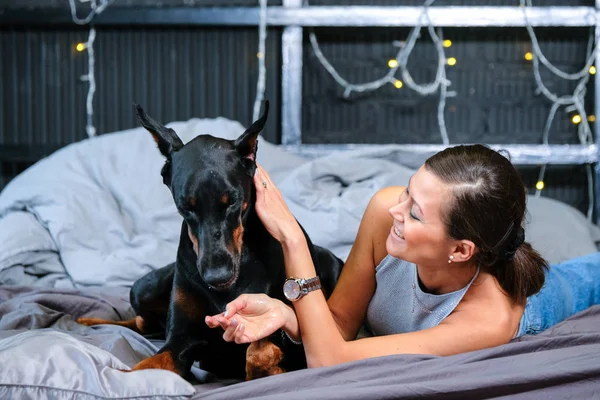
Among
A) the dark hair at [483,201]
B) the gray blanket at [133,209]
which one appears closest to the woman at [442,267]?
the dark hair at [483,201]

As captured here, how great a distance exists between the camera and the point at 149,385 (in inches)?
49.7

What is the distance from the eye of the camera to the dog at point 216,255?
1520mm

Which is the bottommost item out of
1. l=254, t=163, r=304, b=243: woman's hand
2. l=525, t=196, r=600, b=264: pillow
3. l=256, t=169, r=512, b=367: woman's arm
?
l=525, t=196, r=600, b=264: pillow

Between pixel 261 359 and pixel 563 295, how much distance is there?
0.96 meters

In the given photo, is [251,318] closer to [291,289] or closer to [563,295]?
[291,289]

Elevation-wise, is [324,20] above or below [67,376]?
above

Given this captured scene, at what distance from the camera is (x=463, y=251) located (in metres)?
1.60

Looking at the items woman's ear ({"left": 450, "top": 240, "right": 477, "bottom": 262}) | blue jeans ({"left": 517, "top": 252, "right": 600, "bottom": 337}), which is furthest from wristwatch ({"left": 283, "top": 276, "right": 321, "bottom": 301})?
blue jeans ({"left": 517, "top": 252, "right": 600, "bottom": 337})

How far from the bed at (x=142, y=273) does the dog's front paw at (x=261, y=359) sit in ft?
0.34

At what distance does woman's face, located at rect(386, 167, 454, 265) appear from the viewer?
5.14 ft

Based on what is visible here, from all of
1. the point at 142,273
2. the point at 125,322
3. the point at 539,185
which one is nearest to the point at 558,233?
the point at 539,185

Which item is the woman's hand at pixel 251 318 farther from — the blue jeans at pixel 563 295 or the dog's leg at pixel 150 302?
the blue jeans at pixel 563 295

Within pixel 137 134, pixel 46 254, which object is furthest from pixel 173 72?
pixel 46 254

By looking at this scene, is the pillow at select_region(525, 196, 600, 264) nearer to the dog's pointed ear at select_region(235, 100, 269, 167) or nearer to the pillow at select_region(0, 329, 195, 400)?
the dog's pointed ear at select_region(235, 100, 269, 167)
